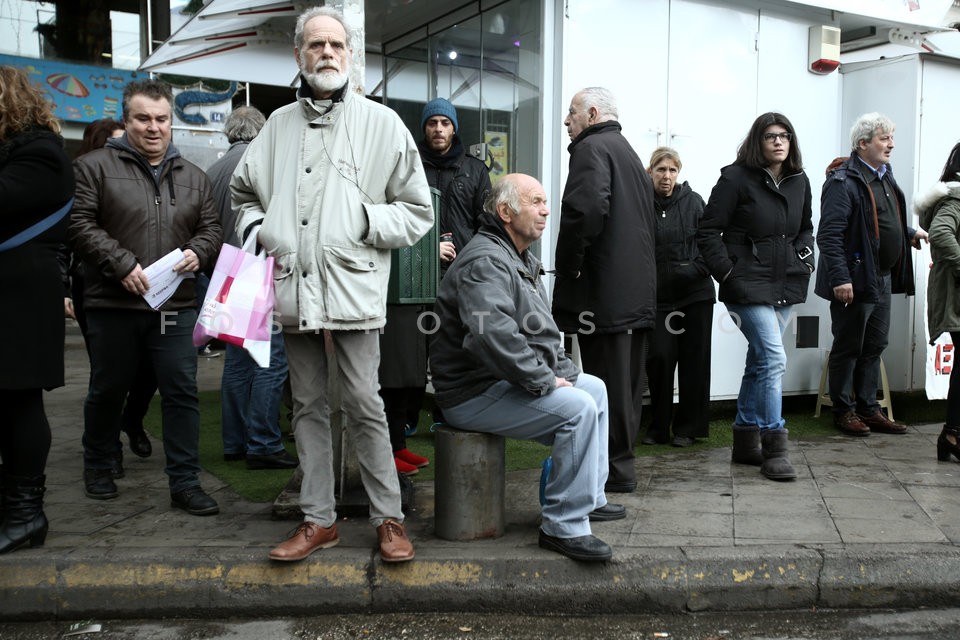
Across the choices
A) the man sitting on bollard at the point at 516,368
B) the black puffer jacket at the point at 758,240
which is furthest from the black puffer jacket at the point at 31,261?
the black puffer jacket at the point at 758,240

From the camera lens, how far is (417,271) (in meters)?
4.46

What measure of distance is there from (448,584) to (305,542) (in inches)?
24.3

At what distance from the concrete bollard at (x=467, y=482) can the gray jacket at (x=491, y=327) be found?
0.18 metres

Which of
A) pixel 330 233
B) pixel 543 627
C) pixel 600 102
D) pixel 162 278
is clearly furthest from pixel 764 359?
pixel 162 278

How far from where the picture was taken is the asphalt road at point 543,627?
10.9 feet

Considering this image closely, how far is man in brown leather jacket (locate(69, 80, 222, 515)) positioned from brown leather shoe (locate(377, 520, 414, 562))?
109 cm

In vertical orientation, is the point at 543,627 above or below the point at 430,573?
below

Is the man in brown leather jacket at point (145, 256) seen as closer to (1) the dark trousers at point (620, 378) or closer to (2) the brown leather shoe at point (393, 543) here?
(2) the brown leather shoe at point (393, 543)

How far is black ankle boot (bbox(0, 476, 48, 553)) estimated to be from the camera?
12.1ft

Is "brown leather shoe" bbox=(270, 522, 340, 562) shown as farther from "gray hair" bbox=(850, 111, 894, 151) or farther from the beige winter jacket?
"gray hair" bbox=(850, 111, 894, 151)

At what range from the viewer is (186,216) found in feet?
14.4

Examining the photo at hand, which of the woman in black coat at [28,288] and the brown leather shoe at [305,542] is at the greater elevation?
the woman in black coat at [28,288]

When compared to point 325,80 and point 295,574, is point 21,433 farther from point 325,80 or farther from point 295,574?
point 325,80

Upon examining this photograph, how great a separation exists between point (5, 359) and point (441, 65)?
463 cm
